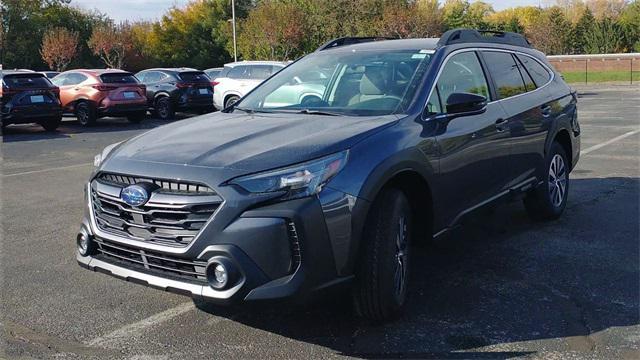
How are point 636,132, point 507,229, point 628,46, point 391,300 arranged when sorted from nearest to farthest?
point 391,300 → point 507,229 → point 636,132 → point 628,46

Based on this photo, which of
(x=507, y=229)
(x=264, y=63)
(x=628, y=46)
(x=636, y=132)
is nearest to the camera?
(x=507, y=229)

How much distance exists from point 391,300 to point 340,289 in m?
0.48

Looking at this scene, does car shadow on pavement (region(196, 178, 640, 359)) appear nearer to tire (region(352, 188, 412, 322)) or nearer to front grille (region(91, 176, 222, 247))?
tire (region(352, 188, 412, 322))

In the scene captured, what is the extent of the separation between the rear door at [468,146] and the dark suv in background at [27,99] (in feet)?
46.3

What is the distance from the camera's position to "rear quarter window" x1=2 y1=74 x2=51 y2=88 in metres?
16.6

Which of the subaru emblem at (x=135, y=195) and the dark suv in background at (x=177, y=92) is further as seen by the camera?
the dark suv in background at (x=177, y=92)

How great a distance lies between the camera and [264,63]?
67.3 ft

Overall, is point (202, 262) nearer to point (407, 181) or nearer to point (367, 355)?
point (367, 355)

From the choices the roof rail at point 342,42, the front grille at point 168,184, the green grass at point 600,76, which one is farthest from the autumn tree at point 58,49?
the front grille at point 168,184

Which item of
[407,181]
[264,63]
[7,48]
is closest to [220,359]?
[407,181]

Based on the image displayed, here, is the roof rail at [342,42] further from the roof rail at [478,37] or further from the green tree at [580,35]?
the green tree at [580,35]

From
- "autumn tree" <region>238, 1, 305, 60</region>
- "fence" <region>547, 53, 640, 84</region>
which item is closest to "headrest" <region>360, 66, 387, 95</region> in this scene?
"autumn tree" <region>238, 1, 305, 60</region>

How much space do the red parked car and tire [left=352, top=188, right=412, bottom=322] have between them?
52.2 ft

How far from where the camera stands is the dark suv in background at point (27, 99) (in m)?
16.5
